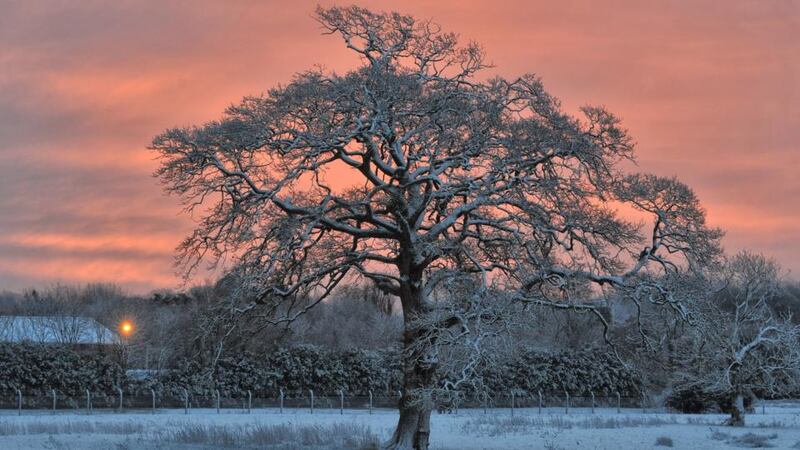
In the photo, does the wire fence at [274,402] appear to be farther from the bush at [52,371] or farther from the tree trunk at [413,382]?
the tree trunk at [413,382]

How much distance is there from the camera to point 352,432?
85.8 feet

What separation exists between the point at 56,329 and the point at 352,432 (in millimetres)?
36275

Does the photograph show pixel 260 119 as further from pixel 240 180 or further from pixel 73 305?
pixel 73 305

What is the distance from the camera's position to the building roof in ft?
184

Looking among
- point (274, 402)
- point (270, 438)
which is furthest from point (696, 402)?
point (270, 438)

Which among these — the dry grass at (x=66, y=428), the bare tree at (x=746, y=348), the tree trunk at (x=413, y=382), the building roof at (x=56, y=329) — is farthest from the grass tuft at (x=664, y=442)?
the building roof at (x=56, y=329)

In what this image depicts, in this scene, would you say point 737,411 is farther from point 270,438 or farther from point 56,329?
point 56,329

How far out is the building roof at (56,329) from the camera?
56.2m

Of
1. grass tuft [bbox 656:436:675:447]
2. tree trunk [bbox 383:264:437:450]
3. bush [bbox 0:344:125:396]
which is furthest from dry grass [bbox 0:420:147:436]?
grass tuft [bbox 656:436:675:447]

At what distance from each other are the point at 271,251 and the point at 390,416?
17112 mm

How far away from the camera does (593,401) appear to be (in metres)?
42.3

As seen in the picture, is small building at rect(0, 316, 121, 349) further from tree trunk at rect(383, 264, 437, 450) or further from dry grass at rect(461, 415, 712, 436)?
tree trunk at rect(383, 264, 437, 450)

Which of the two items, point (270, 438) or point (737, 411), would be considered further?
point (737, 411)

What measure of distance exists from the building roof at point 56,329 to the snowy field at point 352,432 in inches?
850
